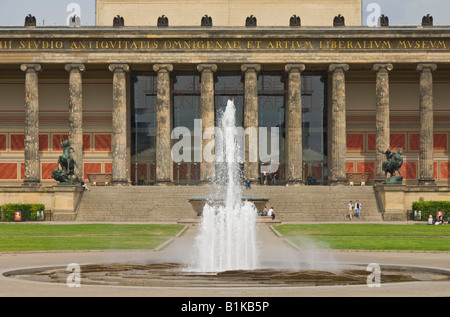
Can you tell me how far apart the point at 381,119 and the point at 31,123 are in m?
29.6

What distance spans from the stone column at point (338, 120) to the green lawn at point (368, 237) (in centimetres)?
2430

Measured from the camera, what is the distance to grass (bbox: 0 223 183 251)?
30484mm

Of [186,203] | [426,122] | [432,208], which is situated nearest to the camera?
[432,208]

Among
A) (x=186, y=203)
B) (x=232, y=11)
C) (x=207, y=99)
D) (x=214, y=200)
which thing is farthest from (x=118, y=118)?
(x=214, y=200)

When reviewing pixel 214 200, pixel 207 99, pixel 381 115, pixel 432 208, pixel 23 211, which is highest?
pixel 207 99

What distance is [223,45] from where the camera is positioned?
68875 mm

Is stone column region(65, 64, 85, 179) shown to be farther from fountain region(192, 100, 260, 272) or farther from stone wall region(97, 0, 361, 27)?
fountain region(192, 100, 260, 272)

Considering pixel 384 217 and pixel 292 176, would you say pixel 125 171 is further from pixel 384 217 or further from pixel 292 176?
pixel 384 217

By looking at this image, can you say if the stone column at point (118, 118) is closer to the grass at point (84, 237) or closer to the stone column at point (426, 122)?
the grass at point (84, 237)

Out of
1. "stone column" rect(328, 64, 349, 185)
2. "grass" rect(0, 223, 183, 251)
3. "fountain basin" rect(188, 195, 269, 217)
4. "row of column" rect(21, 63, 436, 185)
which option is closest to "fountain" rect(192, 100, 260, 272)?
"grass" rect(0, 223, 183, 251)

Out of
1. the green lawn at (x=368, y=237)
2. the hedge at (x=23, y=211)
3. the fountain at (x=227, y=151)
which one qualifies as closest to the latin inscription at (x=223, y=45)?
the fountain at (x=227, y=151)

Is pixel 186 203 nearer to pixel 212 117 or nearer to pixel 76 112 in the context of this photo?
pixel 212 117

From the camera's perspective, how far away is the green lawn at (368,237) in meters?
30.5

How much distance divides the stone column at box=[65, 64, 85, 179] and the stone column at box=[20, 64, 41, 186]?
2.93 meters
